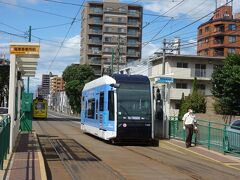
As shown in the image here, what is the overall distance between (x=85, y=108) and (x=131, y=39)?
98.2 meters

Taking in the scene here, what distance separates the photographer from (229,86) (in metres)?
51.1

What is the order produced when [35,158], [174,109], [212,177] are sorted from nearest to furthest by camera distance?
[212,177], [35,158], [174,109]

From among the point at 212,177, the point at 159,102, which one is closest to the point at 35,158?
the point at 212,177

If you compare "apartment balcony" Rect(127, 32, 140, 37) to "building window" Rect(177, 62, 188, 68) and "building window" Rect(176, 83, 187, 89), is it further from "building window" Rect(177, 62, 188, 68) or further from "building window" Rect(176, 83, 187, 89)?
"building window" Rect(177, 62, 188, 68)

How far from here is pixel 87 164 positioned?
15461mm

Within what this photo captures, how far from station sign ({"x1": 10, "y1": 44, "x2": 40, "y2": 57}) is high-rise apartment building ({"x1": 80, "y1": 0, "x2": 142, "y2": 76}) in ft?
349

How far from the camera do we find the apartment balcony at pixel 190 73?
235 feet

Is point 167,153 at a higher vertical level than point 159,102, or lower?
lower

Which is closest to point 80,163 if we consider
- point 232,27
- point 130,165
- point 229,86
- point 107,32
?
point 130,165

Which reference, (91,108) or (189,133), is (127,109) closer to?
(189,133)

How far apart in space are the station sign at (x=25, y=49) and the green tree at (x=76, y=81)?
228 ft

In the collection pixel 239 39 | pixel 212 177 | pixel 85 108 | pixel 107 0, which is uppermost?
pixel 107 0

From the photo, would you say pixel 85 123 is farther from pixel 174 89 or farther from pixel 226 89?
pixel 174 89

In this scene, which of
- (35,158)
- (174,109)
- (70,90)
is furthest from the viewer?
(70,90)
